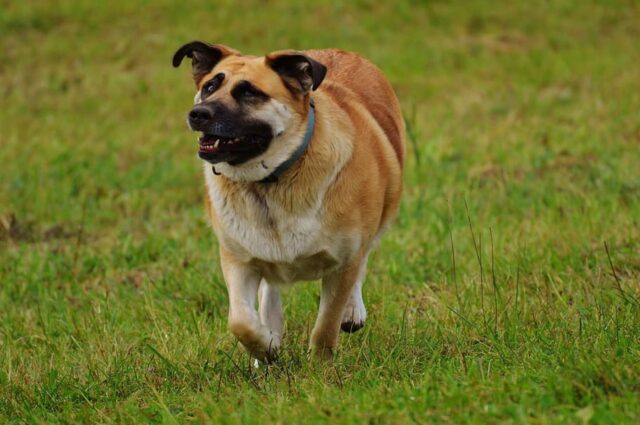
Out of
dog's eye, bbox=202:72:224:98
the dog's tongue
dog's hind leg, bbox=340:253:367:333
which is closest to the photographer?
the dog's tongue

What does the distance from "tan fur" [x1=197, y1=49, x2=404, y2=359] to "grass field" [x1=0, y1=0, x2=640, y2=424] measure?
27cm

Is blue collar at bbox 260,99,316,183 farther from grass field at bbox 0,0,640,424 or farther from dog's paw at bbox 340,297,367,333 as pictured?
dog's paw at bbox 340,297,367,333

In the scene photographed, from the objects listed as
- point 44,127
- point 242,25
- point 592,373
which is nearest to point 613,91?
point 242,25

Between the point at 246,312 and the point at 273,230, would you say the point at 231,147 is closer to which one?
the point at 273,230

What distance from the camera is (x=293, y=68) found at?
17.1 feet

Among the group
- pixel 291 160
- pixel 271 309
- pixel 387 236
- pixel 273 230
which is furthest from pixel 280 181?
pixel 387 236

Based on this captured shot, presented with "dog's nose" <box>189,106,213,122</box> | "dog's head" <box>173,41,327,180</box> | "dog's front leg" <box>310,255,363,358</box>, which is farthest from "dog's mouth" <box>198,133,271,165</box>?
"dog's front leg" <box>310,255,363,358</box>

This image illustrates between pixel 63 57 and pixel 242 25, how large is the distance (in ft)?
8.66

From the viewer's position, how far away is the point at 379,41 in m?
14.9

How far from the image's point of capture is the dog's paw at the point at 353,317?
5.88m

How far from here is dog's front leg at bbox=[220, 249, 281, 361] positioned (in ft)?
17.3

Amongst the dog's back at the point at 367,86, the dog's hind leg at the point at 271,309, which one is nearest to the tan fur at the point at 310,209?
the dog's hind leg at the point at 271,309

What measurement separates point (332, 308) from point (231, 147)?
3.53ft

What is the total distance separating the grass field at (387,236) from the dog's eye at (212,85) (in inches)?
52.7
